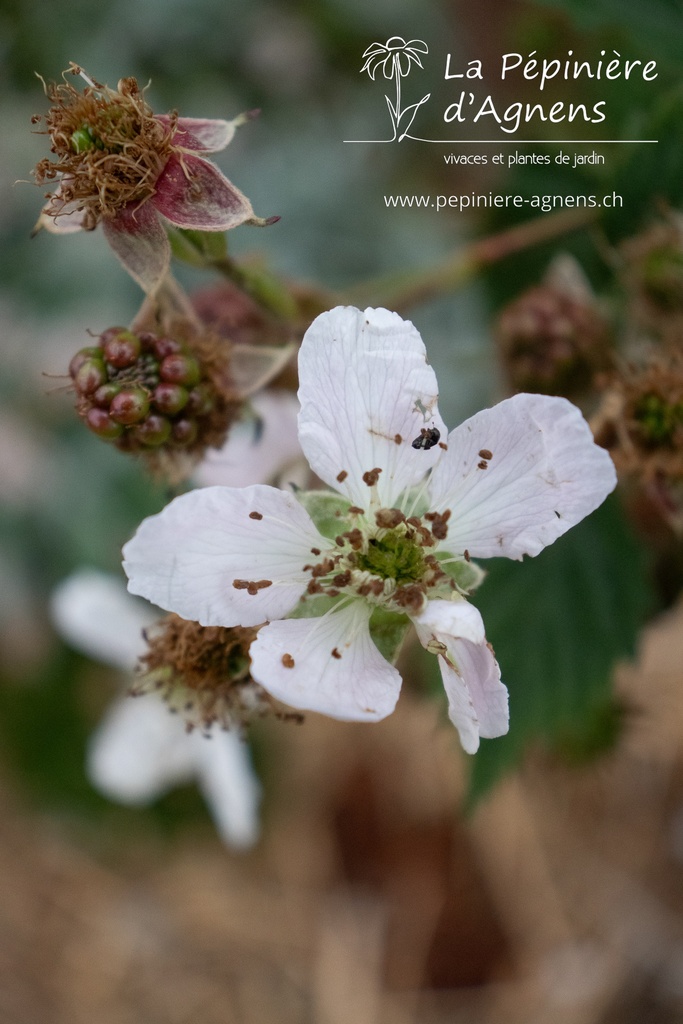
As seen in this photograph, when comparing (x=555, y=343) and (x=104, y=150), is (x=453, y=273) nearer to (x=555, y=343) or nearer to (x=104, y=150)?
(x=555, y=343)

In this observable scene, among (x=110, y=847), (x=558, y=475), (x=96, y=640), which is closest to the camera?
A: (x=558, y=475)

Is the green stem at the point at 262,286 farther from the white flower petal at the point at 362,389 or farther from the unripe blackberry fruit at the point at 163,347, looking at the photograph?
the white flower petal at the point at 362,389

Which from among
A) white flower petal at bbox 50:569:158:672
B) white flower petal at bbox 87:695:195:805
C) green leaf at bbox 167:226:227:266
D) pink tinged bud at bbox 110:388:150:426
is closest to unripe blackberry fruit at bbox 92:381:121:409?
pink tinged bud at bbox 110:388:150:426

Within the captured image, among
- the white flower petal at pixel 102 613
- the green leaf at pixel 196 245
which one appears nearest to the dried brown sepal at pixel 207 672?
the green leaf at pixel 196 245

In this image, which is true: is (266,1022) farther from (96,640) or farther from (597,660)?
(597,660)

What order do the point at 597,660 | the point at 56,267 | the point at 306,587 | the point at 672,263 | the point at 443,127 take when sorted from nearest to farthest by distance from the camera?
the point at 306,587 → the point at 672,263 → the point at 597,660 → the point at 443,127 → the point at 56,267

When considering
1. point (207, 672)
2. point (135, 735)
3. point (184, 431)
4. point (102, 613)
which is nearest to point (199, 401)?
point (184, 431)

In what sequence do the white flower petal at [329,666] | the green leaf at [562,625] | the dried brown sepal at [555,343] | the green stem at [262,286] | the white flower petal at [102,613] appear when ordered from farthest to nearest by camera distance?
the white flower petal at [102,613]
the green leaf at [562,625]
the dried brown sepal at [555,343]
the green stem at [262,286]
the white flower petal at [329,666]

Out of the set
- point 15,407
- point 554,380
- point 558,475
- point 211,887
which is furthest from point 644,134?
point 211,887
